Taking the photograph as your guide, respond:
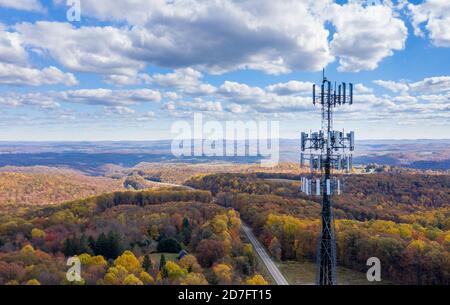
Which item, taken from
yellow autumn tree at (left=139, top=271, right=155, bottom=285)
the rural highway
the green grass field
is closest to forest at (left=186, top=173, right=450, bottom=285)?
the rural highway

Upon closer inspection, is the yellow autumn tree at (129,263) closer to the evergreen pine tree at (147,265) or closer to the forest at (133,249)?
the forest at (133,249)

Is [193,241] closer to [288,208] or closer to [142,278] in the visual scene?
[142,278]

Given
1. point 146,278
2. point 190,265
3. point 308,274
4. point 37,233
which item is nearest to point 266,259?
point 308,274

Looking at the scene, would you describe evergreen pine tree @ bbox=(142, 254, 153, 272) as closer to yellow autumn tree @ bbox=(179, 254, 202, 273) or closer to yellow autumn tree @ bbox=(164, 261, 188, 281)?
yellow autumn tree @ bbox=(164, 261, 188, 281)
